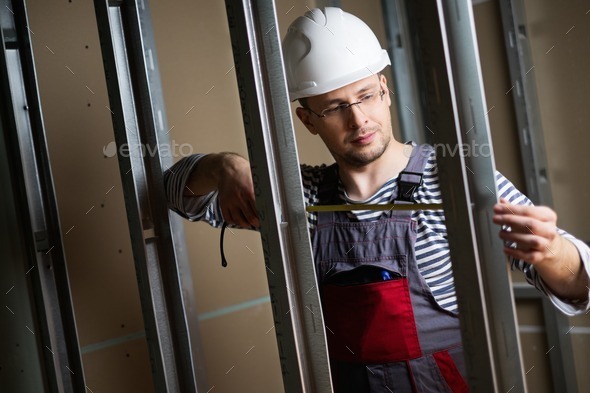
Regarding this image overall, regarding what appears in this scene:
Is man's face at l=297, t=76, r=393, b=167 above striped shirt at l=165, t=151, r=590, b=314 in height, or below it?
above

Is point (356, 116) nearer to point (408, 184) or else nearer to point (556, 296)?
point (408, 184)

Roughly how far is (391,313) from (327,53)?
587mm

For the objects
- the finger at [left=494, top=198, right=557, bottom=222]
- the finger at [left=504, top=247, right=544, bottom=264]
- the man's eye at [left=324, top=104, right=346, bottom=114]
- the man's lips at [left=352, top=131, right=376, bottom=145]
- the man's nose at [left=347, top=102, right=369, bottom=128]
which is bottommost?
the finger at [left=504, top=247, right=544, bottom=264]

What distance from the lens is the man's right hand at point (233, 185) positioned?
1513mm

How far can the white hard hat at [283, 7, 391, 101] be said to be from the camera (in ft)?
4.94

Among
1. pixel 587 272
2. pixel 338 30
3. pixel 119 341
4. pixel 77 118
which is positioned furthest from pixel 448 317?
pixel 77 118

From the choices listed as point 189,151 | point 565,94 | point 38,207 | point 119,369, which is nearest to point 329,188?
point 189,151

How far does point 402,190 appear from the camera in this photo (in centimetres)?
152

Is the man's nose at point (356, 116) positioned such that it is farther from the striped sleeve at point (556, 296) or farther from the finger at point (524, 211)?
the finger at point (524, 211)

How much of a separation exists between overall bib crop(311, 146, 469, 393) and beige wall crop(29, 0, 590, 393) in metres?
0.73

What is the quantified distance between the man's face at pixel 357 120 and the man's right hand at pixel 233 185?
208 millimetres

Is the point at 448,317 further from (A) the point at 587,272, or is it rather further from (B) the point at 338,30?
(B) the point at 338,30

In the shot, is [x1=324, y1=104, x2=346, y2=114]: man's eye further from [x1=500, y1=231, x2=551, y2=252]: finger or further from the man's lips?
[x1=500, y1=231, x2=551, y2=252]: finger

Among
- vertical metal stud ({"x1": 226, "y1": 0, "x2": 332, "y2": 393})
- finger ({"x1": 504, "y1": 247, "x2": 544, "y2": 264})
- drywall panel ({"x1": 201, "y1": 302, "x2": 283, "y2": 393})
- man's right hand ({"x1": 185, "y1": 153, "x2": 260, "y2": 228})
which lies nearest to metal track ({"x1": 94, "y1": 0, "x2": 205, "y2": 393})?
man's right hand ({"x1": 185, "y1": 153, "x2": 260, "y2": 228})
